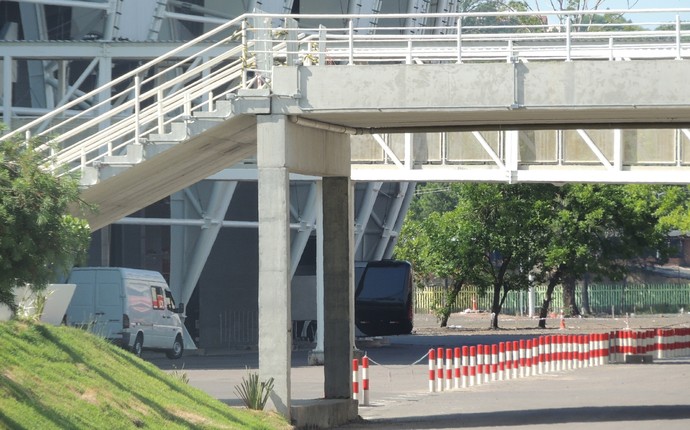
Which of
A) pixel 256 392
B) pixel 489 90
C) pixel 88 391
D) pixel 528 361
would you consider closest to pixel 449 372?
pixel 528 361

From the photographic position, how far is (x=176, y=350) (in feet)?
126

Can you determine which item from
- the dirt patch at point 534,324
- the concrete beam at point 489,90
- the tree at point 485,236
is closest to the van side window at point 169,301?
the concrete beam at point 489,90

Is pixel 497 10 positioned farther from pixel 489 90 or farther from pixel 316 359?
pixel 489 90

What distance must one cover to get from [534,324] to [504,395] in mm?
35568

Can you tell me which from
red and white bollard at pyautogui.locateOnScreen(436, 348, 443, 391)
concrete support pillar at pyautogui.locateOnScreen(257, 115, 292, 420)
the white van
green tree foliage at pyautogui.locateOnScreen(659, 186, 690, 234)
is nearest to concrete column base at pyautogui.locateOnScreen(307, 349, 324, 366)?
the white van

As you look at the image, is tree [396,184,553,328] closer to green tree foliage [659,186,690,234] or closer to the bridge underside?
green tree foliage [659,186,690,234]

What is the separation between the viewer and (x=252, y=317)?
50344mm

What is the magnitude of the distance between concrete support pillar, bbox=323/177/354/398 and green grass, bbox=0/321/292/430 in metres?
3.45

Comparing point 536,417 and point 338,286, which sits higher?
point 338,286

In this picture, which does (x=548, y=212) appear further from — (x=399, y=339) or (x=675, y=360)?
(x=675, y=360)

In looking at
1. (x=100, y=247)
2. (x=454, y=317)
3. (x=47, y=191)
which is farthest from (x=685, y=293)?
(x=47, y=191)

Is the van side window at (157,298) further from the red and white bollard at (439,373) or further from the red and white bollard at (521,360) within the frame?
the red and white bollard at (439,373)

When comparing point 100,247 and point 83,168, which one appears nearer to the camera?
point 83,168

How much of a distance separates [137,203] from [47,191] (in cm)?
1050
